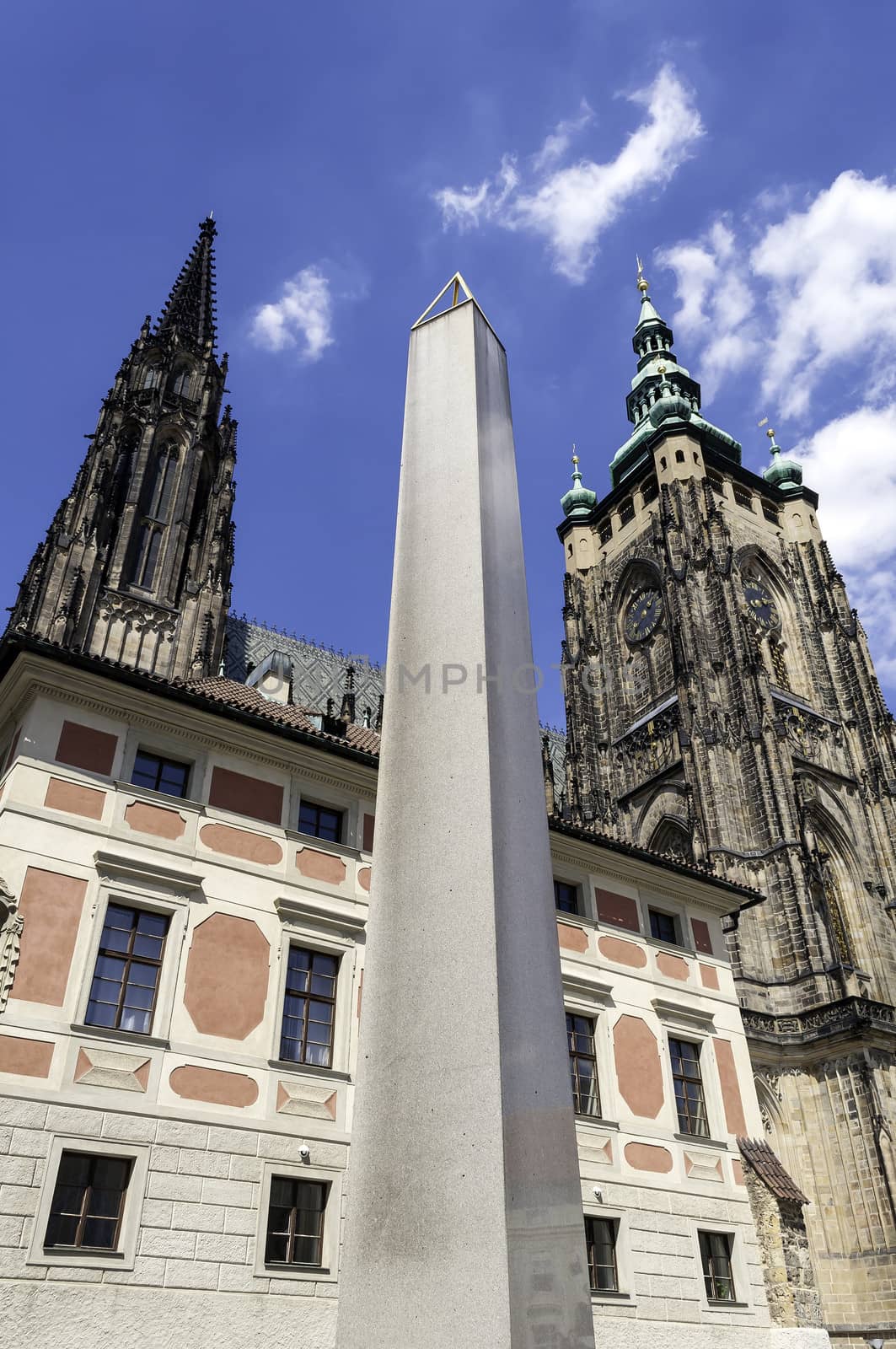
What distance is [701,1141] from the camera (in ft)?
52.7

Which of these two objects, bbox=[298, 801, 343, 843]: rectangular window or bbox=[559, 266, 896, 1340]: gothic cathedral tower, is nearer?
bbox=[298, 801, 343, 843]: rectangular window

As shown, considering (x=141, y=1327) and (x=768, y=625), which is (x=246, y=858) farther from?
(x=768, y=625)

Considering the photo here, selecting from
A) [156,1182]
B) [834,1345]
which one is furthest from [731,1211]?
[834,1345]

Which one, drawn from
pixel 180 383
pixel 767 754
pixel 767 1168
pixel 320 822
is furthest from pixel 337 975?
pixel 180 383

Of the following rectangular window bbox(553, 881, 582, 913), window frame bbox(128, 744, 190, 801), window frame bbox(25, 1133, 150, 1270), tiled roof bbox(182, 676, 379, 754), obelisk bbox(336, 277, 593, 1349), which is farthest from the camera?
rectangular window bbox(553, 881, 582, 913)

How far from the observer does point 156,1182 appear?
10961 mm

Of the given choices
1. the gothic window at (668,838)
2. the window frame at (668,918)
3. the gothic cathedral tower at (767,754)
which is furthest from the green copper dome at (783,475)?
the window frame at (668,918)

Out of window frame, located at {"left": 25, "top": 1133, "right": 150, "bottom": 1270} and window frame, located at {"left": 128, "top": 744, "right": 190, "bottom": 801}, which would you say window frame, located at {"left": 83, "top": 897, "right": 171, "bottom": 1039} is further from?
window frame, located at {"left": 128, "top": 744, "right": 190, "bottom": 801}

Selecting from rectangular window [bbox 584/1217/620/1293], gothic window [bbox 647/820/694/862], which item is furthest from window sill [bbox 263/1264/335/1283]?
gothic window [bbox 647/820/694/862]

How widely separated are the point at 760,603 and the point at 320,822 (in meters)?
36.2

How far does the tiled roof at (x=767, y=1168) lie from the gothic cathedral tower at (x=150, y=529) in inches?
896

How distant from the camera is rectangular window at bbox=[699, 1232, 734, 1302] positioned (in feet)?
49.8

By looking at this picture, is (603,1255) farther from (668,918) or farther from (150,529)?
(150,529)

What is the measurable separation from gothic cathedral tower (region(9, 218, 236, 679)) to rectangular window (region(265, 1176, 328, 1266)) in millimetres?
21642
